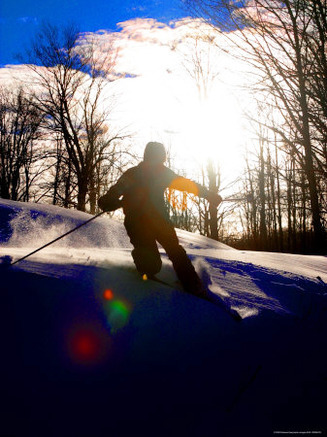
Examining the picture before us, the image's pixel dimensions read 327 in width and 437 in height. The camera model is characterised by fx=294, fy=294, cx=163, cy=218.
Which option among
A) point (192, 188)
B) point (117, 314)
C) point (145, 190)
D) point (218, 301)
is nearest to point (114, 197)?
point (145, 190)

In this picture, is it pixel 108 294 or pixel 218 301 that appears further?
pixel 218 301

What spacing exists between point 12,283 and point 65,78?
15.8 meters

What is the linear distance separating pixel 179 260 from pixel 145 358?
1190mm

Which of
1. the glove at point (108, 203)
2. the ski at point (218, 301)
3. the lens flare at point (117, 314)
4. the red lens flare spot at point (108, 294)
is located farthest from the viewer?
the glove at point (108, 203)

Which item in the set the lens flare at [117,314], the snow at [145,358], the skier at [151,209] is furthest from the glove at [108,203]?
the lens flare at [117,314]

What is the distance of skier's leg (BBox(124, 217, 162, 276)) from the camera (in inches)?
111

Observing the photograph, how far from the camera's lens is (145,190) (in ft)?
9.68

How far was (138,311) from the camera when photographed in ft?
6.98

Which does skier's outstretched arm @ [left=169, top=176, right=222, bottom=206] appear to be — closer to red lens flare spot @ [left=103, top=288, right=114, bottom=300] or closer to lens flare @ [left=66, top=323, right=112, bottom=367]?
red lens flare spot @ [left=103, top=288, right=114, bottom=300]

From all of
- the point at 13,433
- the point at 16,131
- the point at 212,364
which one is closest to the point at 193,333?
the point at 212,364

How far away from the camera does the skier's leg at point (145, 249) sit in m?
2.82

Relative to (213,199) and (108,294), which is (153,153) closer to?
(213,199)

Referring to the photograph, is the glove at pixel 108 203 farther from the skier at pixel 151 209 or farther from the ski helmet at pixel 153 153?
→ the ski helmet at pixel 153 153

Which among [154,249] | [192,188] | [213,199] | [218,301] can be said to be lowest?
[218,301]
